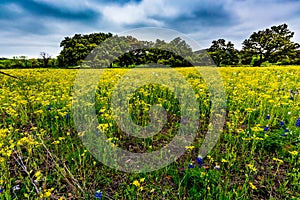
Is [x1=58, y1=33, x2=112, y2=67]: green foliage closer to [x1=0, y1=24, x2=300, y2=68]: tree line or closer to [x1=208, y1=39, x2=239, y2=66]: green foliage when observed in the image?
[x1=0, y1=24, x2=300, y2=68]: tree line

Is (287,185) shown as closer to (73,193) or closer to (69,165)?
(73,193)

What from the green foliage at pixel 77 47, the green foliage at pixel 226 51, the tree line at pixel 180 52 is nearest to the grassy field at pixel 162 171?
the tree line at pixel 180 52

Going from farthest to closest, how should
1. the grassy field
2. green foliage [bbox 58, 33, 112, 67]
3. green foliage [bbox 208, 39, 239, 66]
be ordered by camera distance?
green foliage [bbox 208, 39, 239, 66]
green foliage [bbox 58, 33, 112, 67]
the grassy field

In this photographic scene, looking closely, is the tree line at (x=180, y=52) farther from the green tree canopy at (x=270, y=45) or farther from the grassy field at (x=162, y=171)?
the grassy field at (x=162, y=171)

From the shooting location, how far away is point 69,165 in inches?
112

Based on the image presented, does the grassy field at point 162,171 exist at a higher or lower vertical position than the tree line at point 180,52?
lower

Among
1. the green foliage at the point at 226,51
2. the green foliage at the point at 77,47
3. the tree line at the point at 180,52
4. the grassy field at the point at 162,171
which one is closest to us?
the grassy field at the point at 162,171

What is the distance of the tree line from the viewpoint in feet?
85.8

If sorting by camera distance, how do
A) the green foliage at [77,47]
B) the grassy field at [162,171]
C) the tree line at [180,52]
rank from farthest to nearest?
the green foliage at [77,47] → the tree line at [180,52] → the grassy field at [162,171]

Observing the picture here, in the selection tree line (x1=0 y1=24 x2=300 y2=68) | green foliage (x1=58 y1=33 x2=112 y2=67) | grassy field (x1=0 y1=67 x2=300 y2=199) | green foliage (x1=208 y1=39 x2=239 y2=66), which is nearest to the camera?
grassy field (x1=0 y1=67 x2=300 y2=199)

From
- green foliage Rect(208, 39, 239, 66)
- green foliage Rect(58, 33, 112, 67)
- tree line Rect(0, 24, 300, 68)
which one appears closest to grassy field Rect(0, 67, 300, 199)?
tree line Rect(0, 24, 300, 68)

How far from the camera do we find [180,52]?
2372 cm

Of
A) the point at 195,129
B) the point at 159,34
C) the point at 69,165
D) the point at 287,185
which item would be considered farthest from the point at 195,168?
the point at 159,34

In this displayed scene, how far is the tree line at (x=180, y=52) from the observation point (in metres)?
26.2
